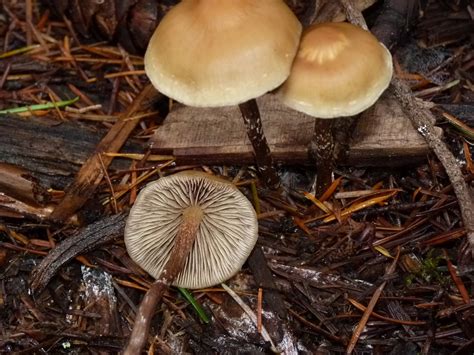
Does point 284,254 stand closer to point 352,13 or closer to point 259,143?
point 259,143

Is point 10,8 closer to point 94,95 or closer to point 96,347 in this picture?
point 94,95

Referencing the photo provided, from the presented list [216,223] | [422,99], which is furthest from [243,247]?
[422,99]

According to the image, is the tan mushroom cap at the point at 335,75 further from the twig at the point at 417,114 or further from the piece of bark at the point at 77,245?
the piece of bark at the point at 77,245

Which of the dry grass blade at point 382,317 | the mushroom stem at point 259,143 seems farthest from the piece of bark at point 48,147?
the dry grass blade at point 382,317

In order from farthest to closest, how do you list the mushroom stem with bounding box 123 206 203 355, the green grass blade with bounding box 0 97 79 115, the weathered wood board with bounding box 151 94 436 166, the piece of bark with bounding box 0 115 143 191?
1. the green grass blade with bounding box 0 97 79 115
2. the piece of bark with bounding box 0 115 143 191
3. the weathered wood board with bounding box 151 94 436 166
4. the mushroom stem with bounding box 123 206 203 355

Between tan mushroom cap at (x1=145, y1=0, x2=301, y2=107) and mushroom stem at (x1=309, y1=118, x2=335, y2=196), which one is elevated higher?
tan mushroom cap at (x1=145, y1=0, x2=301, y2=107)

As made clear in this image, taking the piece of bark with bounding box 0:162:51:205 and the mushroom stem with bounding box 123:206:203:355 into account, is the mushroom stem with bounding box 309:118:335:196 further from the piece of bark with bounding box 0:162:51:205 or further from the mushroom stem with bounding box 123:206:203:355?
the piece of bark with bounding box 0:162:51:205

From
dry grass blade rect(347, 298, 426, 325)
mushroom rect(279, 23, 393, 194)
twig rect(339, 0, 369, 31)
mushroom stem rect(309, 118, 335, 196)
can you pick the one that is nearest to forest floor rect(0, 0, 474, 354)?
dry grass blade rect(347, 298, 426, 325)

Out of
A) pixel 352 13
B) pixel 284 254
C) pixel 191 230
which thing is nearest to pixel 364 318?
pixel 284 254
